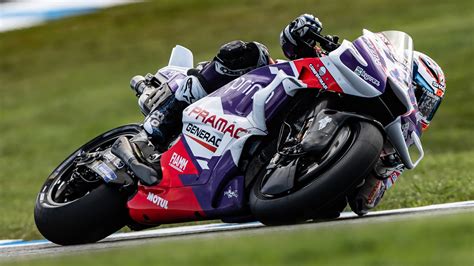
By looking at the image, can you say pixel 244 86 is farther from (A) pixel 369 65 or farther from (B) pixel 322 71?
(A) pixel 369 65

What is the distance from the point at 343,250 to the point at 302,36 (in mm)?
2297

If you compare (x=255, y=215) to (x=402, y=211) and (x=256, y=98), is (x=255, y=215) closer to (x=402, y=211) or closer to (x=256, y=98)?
(x=256, y=98)

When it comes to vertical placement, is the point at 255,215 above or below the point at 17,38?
above

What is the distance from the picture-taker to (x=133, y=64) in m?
25.2

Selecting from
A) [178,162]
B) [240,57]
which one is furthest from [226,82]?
[178,162]

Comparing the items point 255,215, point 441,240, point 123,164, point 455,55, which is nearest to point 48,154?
point 455,55

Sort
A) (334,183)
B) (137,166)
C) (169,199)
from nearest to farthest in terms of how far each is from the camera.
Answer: (334,183) < (169,199) < (137,166)

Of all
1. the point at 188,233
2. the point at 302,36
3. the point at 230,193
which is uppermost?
the point at 302,36

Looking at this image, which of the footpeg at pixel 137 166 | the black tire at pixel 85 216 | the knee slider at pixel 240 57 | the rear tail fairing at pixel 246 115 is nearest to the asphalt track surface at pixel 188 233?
the black tire at pixel 85 216

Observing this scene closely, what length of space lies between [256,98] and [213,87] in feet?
2.03

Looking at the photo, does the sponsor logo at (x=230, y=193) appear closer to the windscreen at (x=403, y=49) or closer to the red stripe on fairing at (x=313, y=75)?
the red stripe on fairing at (x=313, y=75)

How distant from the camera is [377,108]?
5.63 m

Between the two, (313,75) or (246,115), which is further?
(246,115)

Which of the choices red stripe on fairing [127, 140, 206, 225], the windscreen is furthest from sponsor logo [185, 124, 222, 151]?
the windscreen
